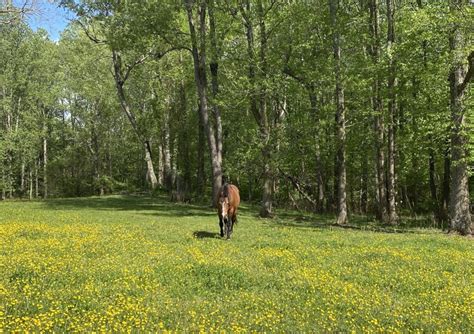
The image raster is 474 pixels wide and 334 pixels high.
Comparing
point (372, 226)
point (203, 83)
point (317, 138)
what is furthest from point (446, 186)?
point (203, 83)

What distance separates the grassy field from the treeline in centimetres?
641

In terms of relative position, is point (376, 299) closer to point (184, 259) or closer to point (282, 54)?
point (184, 259)

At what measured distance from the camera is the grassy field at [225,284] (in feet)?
29.1

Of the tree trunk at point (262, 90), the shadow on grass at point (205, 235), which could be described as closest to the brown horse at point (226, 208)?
the shadow on grass at point (205, 235)

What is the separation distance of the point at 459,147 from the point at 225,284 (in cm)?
1813

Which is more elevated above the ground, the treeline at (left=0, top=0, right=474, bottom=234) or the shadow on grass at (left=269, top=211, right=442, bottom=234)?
the treeline at (left=0, top=0, right=474, bottom=234)

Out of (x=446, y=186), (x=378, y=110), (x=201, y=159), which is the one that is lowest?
(x=446, y=186)

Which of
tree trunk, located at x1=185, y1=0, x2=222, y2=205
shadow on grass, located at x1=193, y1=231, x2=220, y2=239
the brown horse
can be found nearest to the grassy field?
shadow on grass, located at x1=193, y1=231, x2=220, y2=239

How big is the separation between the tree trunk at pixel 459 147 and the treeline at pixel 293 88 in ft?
0.24

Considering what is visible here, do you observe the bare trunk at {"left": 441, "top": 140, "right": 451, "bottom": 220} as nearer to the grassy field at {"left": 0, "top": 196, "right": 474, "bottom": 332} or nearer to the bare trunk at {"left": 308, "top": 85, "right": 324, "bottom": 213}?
the bare trunk at {"left": 308, "top": 85, "right": 324, "bottom": 213}

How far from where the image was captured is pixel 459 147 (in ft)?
79.7

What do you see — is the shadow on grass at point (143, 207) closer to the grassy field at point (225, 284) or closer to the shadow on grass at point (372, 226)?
the shadow on grass at point (372, 226)

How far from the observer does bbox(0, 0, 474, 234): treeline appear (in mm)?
27375

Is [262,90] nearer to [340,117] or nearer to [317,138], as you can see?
[317,138]
